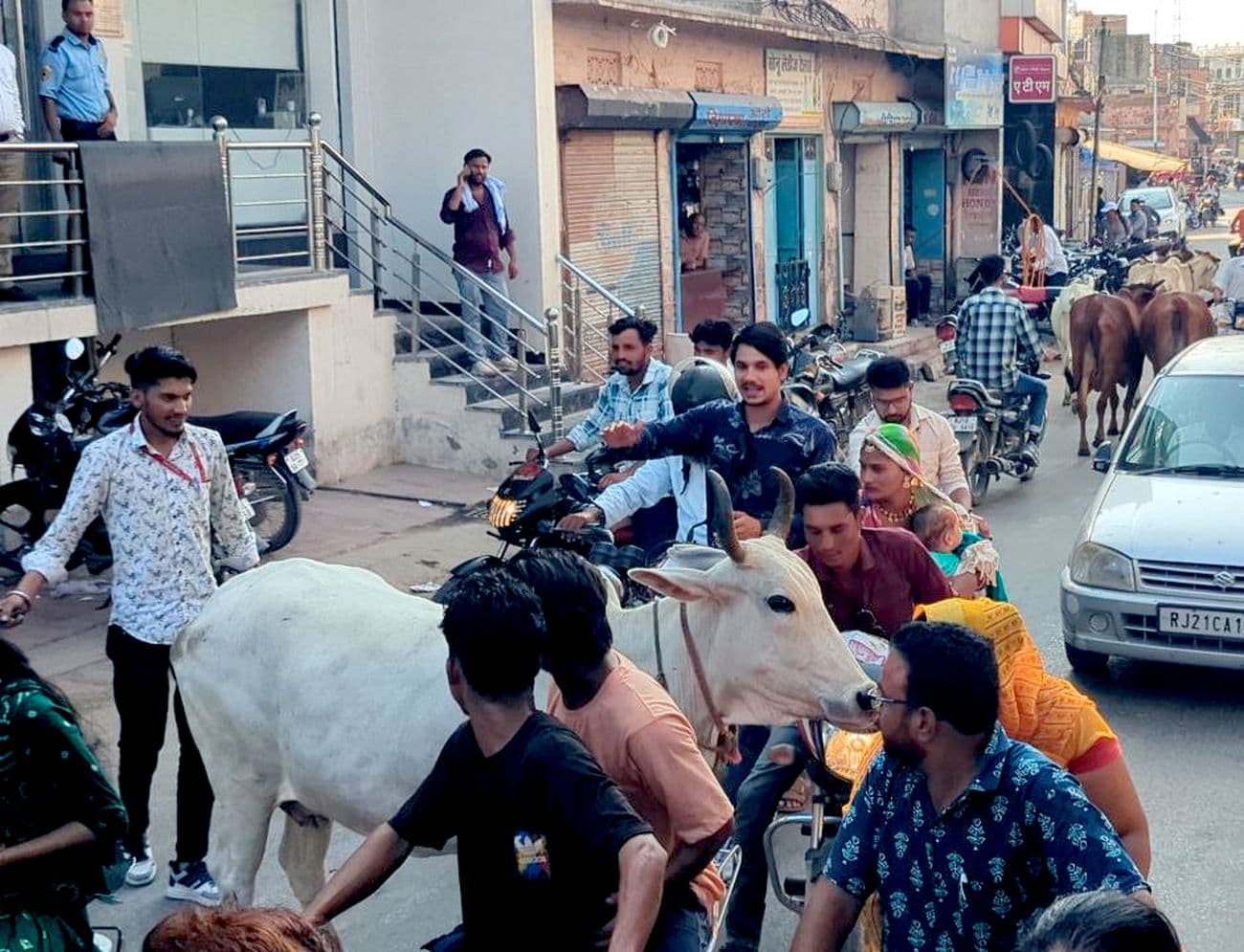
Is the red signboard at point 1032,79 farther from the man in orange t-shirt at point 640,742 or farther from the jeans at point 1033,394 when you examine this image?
the man in orange t-shirt at point 640,742

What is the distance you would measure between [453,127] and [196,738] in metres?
10.9

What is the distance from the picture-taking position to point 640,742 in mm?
3340

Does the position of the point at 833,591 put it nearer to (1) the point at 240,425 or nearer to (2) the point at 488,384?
(1) the point at 240,425

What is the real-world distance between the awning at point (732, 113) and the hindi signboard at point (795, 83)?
1.99ft

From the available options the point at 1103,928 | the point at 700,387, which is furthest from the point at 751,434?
the point at 1103,928

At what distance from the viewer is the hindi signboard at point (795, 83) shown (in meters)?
21.1

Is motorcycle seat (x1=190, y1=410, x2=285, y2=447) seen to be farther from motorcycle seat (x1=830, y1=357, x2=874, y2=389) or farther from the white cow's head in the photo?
the white cow's head

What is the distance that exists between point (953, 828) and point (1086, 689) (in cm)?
544

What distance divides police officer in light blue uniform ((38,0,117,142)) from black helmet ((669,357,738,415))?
18.5 ft

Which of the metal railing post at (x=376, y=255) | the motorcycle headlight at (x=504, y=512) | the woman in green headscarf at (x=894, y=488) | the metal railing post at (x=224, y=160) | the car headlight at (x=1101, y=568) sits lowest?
the car headlight at (x=1101, y=568)

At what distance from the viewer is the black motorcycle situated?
19.8ft

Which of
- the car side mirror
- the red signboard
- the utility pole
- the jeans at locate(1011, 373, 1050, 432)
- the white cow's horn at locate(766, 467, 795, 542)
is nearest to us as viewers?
the white cow's horn at locate(766, 467, 795, 542)

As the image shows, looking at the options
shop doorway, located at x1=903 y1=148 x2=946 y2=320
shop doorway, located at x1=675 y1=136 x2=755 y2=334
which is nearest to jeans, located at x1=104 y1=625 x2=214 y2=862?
shop doorway, located at x1=675 y1=136 x2=755 y2=334

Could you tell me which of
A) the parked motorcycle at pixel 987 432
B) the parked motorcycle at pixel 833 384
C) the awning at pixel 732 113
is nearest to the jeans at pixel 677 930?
the parked motorcycle at pixel 987 432
